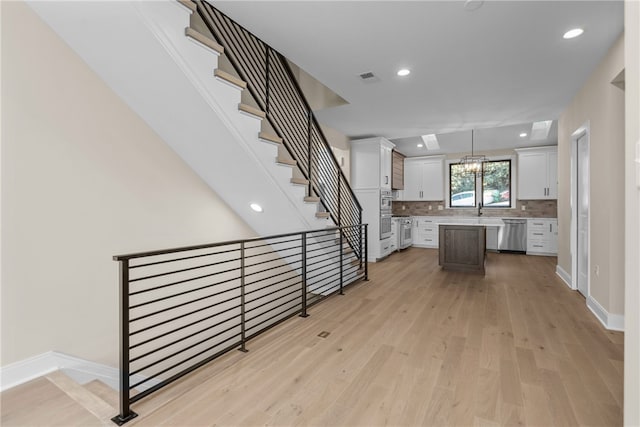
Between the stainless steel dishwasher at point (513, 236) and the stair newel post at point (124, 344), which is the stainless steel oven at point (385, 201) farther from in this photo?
the stair newel post at point (124, 344)

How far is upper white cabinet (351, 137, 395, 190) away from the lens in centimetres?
671

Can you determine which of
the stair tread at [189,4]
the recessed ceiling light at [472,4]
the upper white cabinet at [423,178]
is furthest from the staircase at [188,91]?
the upper white cabinet at [423,178]

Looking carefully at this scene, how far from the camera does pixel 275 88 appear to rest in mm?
3465

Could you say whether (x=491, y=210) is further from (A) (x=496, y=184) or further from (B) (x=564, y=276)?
(B) (x=564, y=276)

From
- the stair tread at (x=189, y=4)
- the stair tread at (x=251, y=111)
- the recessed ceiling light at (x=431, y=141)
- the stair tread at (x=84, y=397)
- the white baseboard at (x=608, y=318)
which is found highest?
the recessed ceiling light at (x=431, y=141)

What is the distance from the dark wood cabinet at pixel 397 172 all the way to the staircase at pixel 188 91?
445 cm

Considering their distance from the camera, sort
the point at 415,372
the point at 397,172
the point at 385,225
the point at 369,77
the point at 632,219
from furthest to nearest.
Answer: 1. the point at 397,172
2. the point at 385,225
3. the point at 369,77
4. the point at 415,372
5. the point at 632,219

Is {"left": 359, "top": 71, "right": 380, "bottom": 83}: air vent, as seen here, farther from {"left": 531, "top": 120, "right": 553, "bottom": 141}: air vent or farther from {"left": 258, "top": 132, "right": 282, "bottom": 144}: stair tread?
{"left": 531, "top": 120, "right": 553, "bottom": 141}: air vent

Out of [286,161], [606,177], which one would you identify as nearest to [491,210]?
[606,177]

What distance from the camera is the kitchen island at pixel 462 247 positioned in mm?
5367

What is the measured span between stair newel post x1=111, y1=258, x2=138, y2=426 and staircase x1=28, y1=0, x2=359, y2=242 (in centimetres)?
141

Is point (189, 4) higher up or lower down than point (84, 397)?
higher up

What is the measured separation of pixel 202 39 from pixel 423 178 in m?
7.66

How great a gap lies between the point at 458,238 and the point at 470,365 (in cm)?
363
